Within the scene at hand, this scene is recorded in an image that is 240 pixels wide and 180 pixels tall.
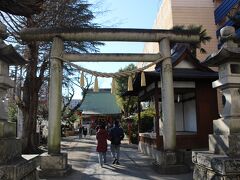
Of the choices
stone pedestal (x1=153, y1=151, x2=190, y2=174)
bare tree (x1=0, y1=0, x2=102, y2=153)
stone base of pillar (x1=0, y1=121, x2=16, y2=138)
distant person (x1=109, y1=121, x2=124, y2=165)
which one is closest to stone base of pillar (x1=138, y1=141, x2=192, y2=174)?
stone pedestal (x1=153, y1=151, x2=190, y2=174)

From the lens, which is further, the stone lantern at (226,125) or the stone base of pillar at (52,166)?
the stone base of pillar at (52,166)

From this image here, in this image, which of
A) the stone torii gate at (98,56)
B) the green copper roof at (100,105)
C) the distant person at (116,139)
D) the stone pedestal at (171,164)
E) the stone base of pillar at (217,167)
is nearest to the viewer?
the stone base of pillar at (217,167)

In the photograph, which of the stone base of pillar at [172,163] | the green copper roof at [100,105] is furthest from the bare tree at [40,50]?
the green copper roof at [100,105]

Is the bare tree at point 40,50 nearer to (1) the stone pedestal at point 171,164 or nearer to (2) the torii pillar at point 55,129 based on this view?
(2) the torii pillar at point 55,129

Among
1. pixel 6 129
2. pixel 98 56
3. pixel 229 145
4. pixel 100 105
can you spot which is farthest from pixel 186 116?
pixel 100 105

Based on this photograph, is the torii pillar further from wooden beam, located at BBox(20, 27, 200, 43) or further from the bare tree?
the bare tree

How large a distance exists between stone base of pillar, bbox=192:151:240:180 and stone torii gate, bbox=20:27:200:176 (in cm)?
416

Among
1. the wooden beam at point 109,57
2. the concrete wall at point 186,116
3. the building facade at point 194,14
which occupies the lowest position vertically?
the concrete wall at point 186,116

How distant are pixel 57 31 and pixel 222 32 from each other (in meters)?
6.26

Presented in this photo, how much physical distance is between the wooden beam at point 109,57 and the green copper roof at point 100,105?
1470 inches

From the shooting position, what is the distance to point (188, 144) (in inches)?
567

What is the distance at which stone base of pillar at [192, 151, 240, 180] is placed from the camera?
605 centimetres

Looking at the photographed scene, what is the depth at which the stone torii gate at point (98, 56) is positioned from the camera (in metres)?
11.2

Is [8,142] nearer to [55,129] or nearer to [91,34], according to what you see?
[55,129]
